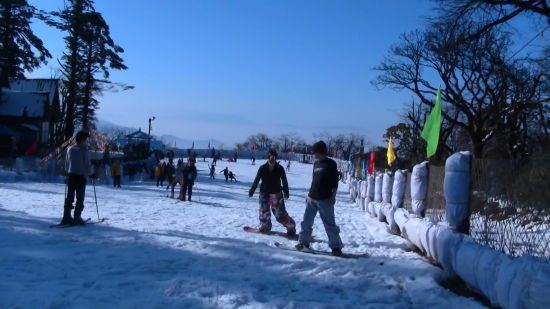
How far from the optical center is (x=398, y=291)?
19.3ft

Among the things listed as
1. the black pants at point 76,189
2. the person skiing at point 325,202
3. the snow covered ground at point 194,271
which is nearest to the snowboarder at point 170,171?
the snow covered ground at point 194,271

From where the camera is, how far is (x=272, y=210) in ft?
33.7

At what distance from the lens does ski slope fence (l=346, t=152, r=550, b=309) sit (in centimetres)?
424

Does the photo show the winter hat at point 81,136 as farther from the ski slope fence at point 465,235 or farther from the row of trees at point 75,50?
the row of trees at point 75,50

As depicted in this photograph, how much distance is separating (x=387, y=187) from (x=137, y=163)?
25.4m

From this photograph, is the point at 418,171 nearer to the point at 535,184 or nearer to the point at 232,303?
the point at 535,184

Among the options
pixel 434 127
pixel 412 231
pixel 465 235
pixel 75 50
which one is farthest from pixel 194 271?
pixel 75 50

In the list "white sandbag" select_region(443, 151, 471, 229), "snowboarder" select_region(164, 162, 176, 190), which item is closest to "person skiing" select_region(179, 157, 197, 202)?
"snowboarder" select_region(164, 162, 176, 190)

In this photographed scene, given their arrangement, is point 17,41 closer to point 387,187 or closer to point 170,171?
point 170,171

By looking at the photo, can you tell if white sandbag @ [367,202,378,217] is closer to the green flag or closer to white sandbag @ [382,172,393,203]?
white sandbag @ [382,172,393,203]

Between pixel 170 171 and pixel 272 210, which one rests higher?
pixel 170 171

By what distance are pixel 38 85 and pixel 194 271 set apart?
58.1m

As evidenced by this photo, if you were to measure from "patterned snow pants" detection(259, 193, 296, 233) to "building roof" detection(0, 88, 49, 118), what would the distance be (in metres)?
43.1

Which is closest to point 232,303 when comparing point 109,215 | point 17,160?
point 109,215
